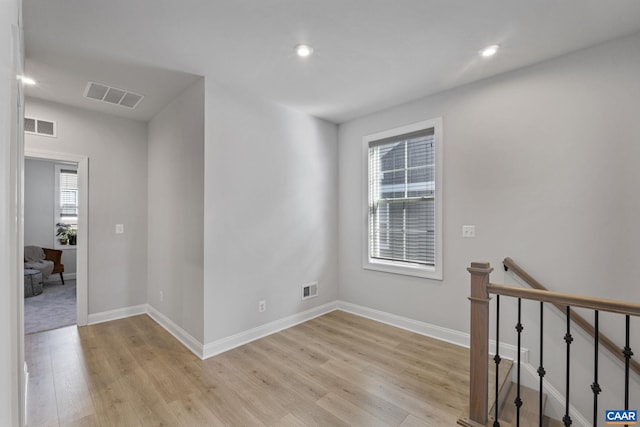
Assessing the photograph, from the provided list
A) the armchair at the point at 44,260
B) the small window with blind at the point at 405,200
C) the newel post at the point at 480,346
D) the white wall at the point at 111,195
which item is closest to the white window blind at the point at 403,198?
the small window with blind at the point at 405,200

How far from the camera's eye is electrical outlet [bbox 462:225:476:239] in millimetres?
3092

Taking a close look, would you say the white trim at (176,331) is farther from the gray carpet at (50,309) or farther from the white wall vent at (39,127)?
the white wall vent at (39,127)

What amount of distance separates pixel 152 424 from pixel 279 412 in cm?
84

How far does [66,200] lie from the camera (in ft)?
20.9

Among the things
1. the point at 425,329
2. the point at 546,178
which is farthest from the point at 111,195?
the point at 546,178

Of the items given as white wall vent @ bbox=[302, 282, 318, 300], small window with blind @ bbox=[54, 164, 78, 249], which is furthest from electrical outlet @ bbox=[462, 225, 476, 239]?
small window with blind @ bbox=[54, 164, 78, 249]

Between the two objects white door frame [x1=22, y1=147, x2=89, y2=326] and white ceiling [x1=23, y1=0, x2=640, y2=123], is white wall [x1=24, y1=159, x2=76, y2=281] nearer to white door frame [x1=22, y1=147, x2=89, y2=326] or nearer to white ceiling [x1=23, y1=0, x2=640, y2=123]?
white door frame [x1=22, y1=147, x2=89, y2=326]

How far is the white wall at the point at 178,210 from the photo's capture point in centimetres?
300

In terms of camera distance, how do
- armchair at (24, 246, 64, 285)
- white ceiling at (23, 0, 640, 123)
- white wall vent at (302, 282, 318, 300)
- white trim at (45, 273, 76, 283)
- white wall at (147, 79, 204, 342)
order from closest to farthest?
white ceiling at (23, 0, 640, 123)
white wall at (147, 79, 204, 342)
white wall vent at (302, 282, 318, 300)
armchair at (24, 246, 64, 285)
white trim at (45, 273, 76, 283)

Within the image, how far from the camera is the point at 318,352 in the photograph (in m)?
3.03

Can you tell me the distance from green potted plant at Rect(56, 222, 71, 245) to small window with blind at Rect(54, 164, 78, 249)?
0.02 meters

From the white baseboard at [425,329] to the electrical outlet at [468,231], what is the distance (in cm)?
102

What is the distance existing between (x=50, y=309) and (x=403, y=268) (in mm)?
5021

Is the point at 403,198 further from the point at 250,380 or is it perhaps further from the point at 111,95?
the point at 111,95
